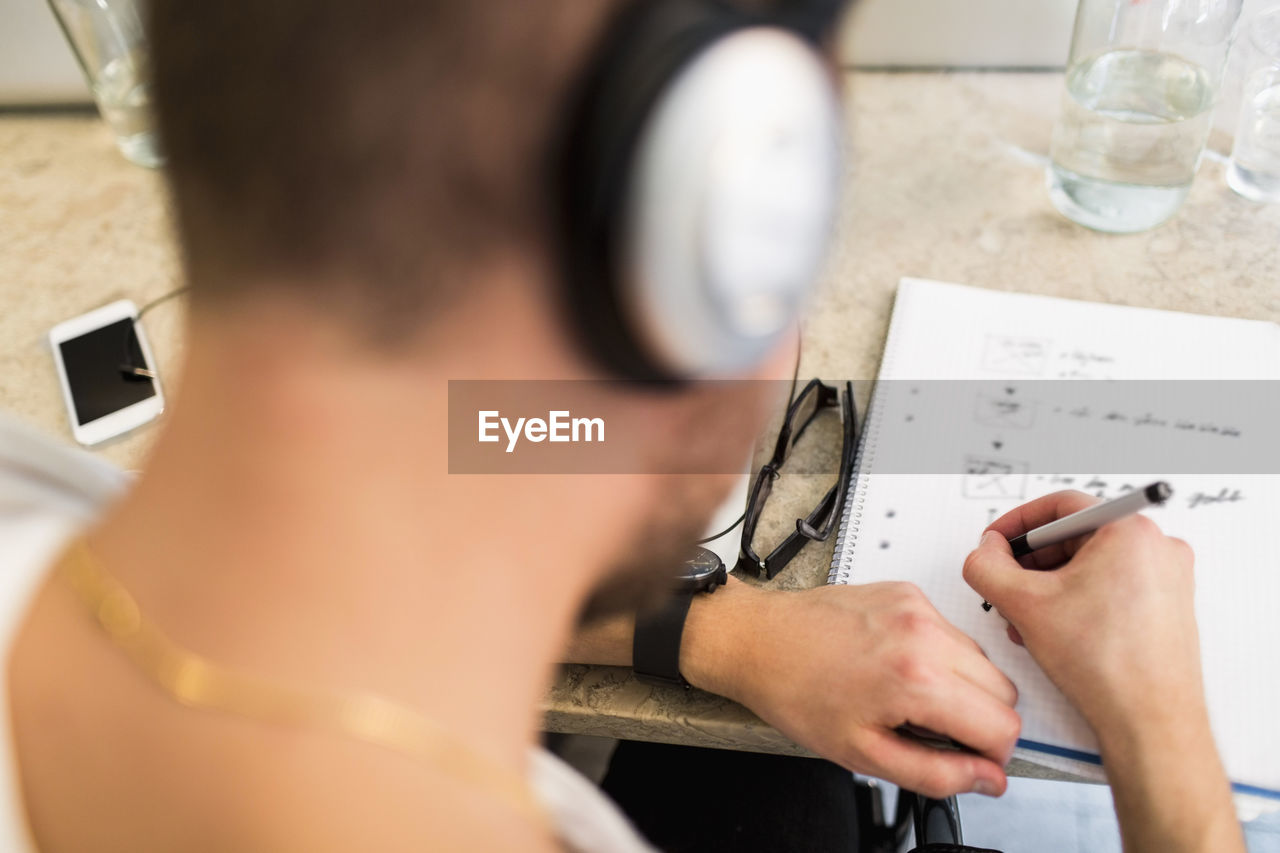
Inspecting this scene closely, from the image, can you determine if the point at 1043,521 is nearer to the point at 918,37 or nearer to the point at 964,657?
the point at 964,657

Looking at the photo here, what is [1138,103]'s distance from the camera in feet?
2.79

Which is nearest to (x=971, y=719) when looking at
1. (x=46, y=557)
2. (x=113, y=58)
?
(x=46, y=557)

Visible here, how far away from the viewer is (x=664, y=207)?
286mm

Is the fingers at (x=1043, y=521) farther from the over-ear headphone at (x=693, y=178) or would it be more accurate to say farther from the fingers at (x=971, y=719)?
the over-ear headphone at (x=693, y=178)

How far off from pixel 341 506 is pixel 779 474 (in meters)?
0.44

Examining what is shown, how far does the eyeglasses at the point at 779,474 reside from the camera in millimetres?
650

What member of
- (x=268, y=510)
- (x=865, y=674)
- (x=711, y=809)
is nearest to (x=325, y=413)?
(x=268, y=510)

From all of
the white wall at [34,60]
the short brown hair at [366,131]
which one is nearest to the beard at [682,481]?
the short brown hair at [366,131]

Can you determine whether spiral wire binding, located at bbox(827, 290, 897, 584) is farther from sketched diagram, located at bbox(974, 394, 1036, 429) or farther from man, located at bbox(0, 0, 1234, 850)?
man, located at bbox(0, 0, 1234, 850)

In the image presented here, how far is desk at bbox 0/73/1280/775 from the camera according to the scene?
2.59 ft

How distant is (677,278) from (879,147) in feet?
2.56

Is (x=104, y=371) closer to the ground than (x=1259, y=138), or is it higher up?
closer to the ground

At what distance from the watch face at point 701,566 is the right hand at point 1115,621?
0.53ft

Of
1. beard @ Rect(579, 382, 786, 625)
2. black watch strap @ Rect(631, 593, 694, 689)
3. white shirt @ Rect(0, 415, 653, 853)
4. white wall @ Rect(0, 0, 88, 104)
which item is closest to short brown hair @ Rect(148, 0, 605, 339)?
beard @ Rect(579, 382, 786, 625)
